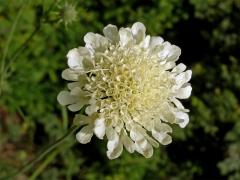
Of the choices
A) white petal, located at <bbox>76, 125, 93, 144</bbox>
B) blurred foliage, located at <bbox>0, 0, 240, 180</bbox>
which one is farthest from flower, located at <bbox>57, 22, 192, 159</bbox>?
blurred foliage, located at <bbox>0, 0, 240, 180</bbox>

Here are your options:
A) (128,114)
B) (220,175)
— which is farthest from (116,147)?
(220,175)

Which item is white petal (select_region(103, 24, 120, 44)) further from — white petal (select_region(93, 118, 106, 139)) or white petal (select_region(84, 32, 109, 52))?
white petal (select_region(93, 118, 106, 139))

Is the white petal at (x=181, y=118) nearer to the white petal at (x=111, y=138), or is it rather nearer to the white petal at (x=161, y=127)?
the white petal at (x=161, y=127)

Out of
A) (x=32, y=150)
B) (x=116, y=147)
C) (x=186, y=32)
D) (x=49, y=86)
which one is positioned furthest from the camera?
(x=186, y=32)

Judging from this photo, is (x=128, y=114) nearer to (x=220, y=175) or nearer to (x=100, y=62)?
(x=100, y=62)

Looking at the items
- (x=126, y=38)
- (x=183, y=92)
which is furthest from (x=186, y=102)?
(x=126, y=38)

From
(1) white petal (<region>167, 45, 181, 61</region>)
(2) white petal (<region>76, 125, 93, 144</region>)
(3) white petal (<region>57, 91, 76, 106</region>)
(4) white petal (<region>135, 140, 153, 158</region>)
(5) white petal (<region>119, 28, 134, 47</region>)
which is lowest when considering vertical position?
(4) white petal (<region>135, 140, 153, 158</region>)

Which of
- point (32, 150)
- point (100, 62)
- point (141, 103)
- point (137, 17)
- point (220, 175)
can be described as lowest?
point (220, 175)
